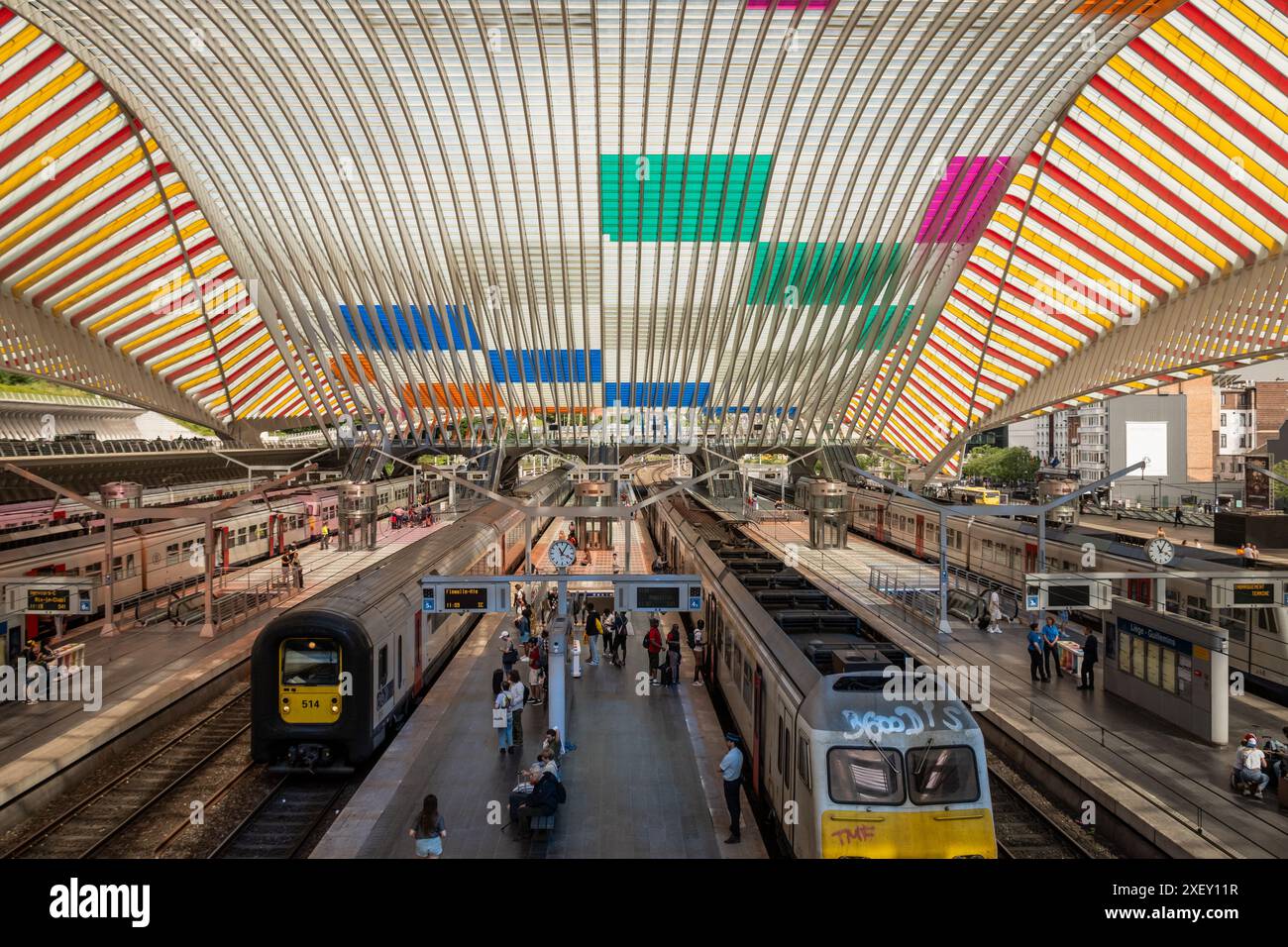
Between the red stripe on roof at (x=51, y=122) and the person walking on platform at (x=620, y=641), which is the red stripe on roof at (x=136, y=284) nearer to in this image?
the red stripe on roof at (x=51, y=122)

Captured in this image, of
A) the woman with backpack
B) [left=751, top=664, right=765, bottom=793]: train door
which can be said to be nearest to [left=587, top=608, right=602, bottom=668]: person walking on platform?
the woman with backpack

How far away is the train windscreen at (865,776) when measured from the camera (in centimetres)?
851

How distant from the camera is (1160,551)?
19438 millimetres

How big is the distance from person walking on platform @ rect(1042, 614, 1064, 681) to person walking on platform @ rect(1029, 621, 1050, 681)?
7 centimetres

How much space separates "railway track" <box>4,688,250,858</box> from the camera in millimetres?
11469

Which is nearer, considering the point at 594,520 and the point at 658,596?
the point at 658,596

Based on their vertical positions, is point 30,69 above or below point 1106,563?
above

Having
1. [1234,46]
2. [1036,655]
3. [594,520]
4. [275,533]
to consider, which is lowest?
[1036,655]

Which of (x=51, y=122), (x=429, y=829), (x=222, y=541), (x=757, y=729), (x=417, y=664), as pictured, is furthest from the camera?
(x=51, y=122)

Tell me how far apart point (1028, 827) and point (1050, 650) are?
8.50 m

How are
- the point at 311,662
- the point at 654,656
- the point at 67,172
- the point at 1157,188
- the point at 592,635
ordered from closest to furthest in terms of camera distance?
the point at 311,662 → the point at 654,656 → the point at 592,635 → the point at 67,172 → the point at 1157,188

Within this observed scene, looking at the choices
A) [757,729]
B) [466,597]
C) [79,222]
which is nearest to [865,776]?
[757,729]

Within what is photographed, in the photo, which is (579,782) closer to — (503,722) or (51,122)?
(503,722)

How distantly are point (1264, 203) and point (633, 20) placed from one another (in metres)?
22.6
